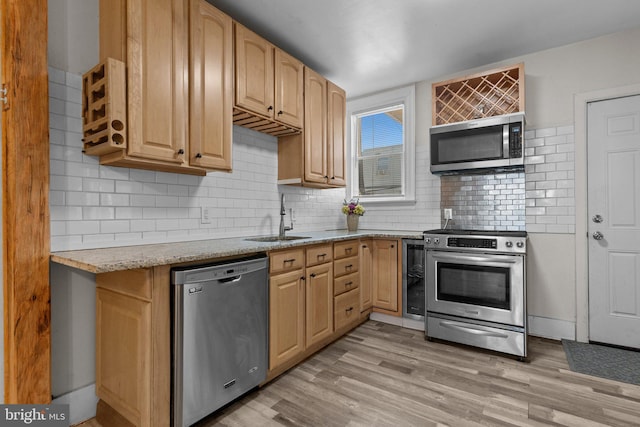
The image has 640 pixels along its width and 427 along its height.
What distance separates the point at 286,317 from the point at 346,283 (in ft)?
2.83

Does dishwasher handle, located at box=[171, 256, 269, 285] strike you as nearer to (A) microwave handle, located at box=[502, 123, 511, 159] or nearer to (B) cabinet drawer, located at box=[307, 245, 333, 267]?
(B) cabinet drawer, located at box=[307, 245, 333, 267]

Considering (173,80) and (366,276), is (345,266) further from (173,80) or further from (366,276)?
(173,80)

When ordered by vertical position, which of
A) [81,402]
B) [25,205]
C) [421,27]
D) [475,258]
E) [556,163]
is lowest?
[81,402]

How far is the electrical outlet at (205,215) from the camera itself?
8.12ft

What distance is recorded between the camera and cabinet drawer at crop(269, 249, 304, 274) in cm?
217

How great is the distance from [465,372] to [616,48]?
9.98 feet

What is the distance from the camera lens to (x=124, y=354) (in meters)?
1.66

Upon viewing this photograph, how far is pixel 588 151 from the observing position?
9.43 feet

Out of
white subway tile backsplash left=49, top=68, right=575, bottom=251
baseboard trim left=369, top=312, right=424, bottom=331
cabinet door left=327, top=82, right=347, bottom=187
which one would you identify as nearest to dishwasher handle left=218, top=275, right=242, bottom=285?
white subway tile backsplash left=49, top=68, right=575, bottom=251

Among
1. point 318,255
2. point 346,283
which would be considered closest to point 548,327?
point 346,283

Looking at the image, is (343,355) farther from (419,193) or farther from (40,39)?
(40,39)

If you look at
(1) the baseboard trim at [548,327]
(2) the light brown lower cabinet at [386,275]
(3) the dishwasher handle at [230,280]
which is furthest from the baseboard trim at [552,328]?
(3) the dishwasher handle at [230,280]

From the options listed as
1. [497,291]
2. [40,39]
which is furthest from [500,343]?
[40,39]

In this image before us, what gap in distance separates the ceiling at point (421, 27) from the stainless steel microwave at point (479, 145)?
2.29 ft
